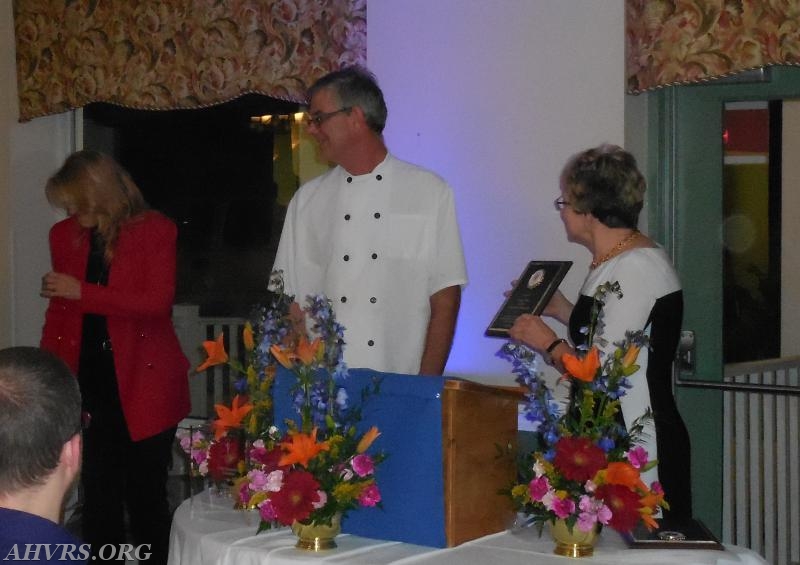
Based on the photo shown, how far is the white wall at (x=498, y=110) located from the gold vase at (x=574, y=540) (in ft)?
4.85

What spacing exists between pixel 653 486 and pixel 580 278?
1.47 m

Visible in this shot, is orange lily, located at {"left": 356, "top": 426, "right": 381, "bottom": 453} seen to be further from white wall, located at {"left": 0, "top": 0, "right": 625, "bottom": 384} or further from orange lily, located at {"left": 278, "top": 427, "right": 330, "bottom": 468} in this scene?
white wall, located at {"left": 0, "top": 0, "right": 625, "bottom": 384}

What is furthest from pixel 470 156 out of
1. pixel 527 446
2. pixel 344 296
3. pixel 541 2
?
pixel 527 446

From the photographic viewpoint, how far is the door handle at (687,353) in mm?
3391

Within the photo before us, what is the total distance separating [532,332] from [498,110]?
4.15ft

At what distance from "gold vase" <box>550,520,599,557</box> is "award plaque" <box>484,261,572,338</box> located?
1.84 feet

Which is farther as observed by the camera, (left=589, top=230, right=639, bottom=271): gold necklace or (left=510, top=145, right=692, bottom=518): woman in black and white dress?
(left=589, top=230, right=639, bottom=271): gold necklace

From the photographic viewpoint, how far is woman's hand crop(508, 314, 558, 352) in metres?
2.27

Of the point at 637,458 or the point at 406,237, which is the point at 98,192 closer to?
the point at 406,237

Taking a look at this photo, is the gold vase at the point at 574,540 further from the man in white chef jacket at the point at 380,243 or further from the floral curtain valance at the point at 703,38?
the floral curtain valance at the point at 703,38

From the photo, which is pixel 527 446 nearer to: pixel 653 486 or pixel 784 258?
pixel 653 486

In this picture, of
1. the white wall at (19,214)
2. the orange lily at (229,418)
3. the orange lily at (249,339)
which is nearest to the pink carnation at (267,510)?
the orange lily at (229,418)

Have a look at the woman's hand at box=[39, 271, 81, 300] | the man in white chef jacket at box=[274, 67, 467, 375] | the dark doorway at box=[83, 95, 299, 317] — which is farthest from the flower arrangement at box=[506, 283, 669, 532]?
the dark doorway at box=[83, 95, 299, 317]

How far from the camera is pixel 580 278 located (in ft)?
10.6
